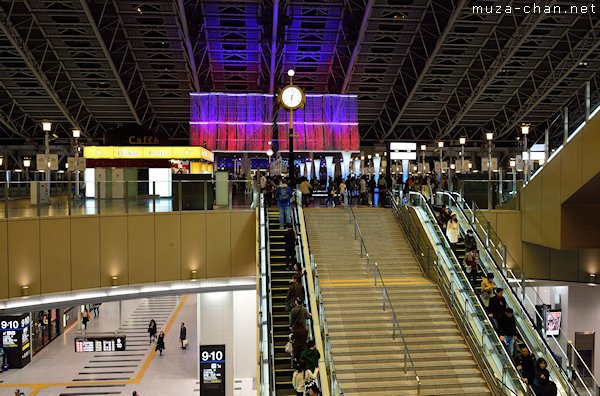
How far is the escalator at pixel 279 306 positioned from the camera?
12828mm

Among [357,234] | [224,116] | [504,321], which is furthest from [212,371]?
[224,116]

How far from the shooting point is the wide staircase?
13.4 meters

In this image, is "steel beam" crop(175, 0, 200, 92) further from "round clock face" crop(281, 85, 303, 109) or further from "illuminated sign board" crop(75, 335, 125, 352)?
"illuminated sign board" crop(75, 335, 125, 352)

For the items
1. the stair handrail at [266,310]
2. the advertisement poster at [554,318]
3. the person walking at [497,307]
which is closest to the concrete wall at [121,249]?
the stair handrail at [266,310]

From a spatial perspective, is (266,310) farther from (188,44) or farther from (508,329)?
(188,44)

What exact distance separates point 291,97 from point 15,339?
16.1m

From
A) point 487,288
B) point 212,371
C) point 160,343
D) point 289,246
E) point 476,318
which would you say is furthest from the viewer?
point 160,343

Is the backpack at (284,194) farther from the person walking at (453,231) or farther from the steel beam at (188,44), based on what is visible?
the steel beam at (188,44)

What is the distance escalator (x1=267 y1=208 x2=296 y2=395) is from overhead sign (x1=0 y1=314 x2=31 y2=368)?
45.9ft

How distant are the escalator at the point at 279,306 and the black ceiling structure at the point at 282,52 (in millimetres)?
21084

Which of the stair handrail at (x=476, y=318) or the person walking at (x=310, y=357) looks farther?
the stair handrail at (x=476, y=318)

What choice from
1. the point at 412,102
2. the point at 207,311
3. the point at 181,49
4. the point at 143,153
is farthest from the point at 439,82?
the point at 207,311

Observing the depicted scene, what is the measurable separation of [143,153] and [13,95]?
1990 centimetres

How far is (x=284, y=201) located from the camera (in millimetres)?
19000
